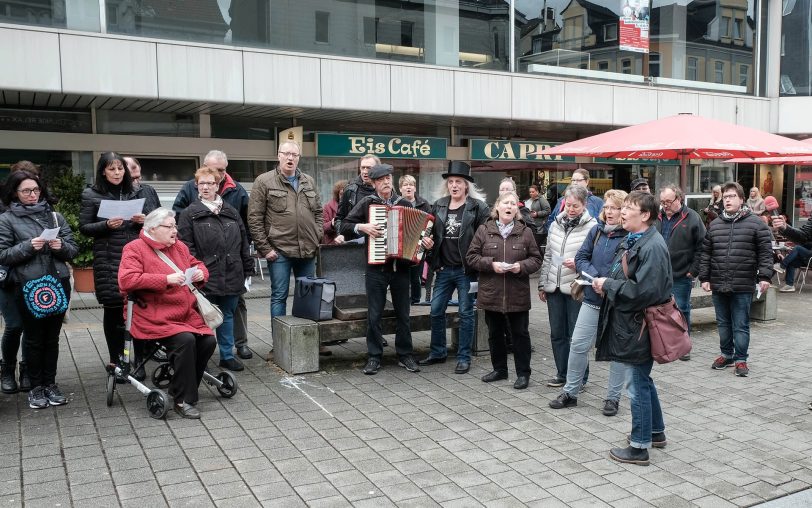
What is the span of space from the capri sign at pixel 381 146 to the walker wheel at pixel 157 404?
28.8 feet

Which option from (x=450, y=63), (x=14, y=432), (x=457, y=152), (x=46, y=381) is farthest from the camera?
(x=457, y=152)

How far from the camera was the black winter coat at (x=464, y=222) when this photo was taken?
704 cm

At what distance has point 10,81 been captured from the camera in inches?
400

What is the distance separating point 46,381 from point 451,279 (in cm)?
373

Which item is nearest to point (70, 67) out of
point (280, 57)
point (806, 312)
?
point (280, 57)

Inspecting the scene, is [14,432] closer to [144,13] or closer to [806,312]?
[144,13]

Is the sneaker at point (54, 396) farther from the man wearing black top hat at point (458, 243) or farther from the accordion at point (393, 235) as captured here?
the man wearing black top hat at point (458, 243)

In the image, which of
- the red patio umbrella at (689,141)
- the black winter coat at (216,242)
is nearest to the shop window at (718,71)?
the red patio umbrella at (689,141)

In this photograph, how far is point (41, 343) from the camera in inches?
232

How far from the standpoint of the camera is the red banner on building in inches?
658

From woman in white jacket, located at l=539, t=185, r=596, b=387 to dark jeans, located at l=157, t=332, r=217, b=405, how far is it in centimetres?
300

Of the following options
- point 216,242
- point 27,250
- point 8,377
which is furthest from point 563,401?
point 8,377

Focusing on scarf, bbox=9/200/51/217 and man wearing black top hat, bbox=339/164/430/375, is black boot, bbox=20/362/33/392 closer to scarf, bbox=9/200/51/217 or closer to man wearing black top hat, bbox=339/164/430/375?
scarf, bbox=9/200/51/217

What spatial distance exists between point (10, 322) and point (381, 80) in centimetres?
863
